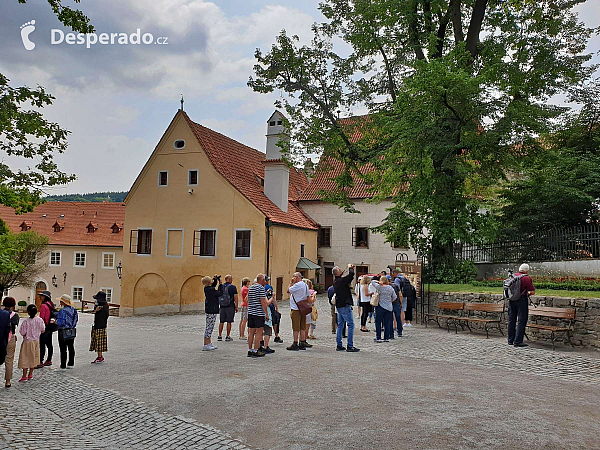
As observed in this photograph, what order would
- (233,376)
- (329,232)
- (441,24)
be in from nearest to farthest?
(233,376), (441,24), (329,232)

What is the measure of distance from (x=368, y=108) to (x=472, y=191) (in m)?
6.06

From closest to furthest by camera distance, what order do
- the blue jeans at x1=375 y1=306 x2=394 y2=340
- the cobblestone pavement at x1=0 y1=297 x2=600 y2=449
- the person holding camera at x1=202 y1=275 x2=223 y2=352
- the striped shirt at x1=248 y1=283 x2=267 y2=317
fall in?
the cobblestone pavement at x1=0 y1=297 x2=600 y2=449, the striped shirt at x1=248 y1=283 x2=267 y2=317, the person holding camera at x1=202 y1=275 x2=223 y2=352, the blue jeans at x1=375 y1=306 x2=394 y2=340

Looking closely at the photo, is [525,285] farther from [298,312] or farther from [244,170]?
[244,170]

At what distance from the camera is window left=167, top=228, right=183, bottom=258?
31.0 m

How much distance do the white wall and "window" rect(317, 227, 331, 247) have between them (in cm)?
25

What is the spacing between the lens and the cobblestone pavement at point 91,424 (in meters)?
6.19

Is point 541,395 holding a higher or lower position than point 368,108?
lower

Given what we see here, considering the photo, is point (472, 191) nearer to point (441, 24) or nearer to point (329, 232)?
point (441, 24)

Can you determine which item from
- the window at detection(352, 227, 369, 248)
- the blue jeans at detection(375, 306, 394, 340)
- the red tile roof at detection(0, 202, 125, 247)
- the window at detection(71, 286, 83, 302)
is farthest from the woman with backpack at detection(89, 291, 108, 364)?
the window at detection(71, 286, 83, 302)

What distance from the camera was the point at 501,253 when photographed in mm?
21328

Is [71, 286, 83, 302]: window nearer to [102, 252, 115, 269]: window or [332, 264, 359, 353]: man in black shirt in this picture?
[102, 252, 115, 269]: window

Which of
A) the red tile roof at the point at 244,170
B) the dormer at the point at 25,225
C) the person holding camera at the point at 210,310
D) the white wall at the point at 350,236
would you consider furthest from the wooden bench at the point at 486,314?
the dormer at the point at 25,225

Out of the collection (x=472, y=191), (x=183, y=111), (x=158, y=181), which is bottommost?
(x=472, y=191)

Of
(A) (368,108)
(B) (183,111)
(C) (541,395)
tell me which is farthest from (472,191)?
(B) (183,111)
